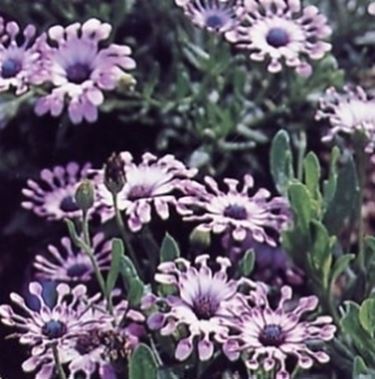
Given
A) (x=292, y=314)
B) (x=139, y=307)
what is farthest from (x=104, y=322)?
(x=292, y=314)

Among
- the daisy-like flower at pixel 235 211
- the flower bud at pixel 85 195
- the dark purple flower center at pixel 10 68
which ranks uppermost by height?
the dark purple flower center at pixel 10 68

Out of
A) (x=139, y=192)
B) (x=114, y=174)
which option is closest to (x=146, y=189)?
(x=139, y=192)

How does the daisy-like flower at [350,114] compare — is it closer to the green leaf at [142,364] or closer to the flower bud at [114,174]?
the flower bud at [114,174]

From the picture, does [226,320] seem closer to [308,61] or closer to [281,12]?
[281,12]

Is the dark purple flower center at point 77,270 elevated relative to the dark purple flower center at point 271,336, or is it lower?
lower

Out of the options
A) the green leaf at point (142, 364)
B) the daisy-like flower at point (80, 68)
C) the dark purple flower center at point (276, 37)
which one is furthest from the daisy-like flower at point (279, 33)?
the green leaf at point (142, 364)

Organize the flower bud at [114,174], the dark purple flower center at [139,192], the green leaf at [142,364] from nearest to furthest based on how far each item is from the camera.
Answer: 1. the green leaf at [142,364]
2. the flower bud at [114,174]
3. the dark purple flower center at [139,192]

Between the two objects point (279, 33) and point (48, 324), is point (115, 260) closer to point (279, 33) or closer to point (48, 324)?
point (48, 324)

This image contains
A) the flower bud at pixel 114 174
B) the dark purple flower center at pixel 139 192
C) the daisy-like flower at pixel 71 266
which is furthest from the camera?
the daisy-like flower at pixel 71 266
